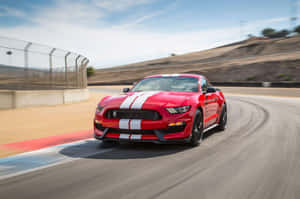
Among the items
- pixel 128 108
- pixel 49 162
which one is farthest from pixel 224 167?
pixel 49 162

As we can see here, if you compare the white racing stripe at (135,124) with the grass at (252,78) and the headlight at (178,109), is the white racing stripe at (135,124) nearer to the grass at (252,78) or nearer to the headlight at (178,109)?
the headlight at (178,109)

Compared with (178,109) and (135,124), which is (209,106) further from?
(135,124)

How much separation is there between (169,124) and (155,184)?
→ 1701 millimetres

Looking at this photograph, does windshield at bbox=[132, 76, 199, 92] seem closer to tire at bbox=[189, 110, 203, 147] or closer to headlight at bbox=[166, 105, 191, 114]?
tire at bbox=[189, 110, 203, 147]

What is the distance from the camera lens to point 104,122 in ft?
18.6

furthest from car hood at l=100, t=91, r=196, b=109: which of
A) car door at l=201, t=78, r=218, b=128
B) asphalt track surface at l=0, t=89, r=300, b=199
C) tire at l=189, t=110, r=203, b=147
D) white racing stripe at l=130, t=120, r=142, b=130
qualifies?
asphalt track surface at l=0, t=89, r=300, b=199

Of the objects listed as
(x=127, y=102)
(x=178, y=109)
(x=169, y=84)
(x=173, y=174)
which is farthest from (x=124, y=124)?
(x=169, y=84)

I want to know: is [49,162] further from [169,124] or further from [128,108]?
[169,124]

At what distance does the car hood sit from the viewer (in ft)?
18.0

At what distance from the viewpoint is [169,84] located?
6.71m

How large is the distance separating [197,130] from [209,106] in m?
1.09

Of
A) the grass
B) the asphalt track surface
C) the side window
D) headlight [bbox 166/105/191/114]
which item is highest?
the grass

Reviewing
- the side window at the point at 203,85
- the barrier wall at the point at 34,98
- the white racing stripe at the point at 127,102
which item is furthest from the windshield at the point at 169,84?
the barrier wall at the point at 34,98

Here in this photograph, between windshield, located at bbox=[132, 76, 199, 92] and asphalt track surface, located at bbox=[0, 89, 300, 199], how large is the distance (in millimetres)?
1233
